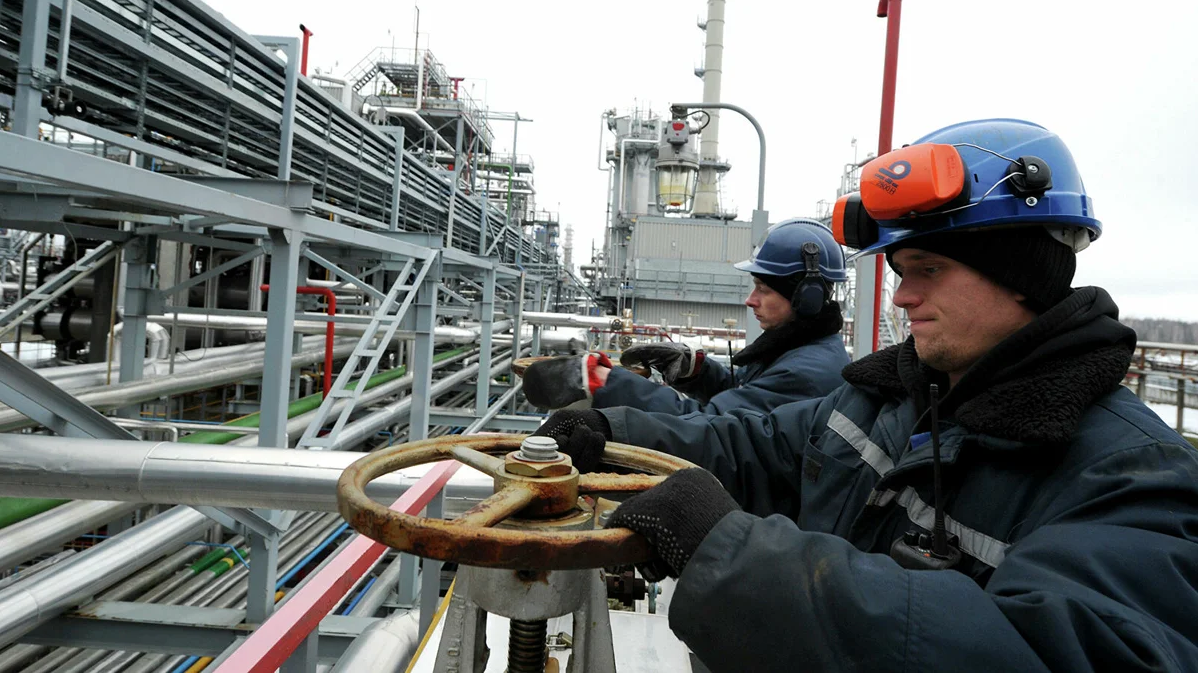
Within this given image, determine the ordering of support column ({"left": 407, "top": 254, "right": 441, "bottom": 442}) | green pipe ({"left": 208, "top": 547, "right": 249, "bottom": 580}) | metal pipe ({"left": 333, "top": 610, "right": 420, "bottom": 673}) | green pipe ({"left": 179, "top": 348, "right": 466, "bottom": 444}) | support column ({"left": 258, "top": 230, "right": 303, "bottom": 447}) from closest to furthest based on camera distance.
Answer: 1. metal pipe ({"left": 333, "top": 610, "right": 420, "bottom": 673})
2. support column ({"left": 258, "top": 230, "right": 303, "bottom": 447})
3. green pipe ({"left": 179, "top": 348, "right": 466, "bottom": 444})
4. green pipe ({"left": 208, "top": 547, "right": 249, "bottom": 580})
5. support column ({"left": 407, "top": 254, "right": 441, "bottom": 442})

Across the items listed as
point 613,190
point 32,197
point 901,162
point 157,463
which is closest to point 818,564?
point 901,162

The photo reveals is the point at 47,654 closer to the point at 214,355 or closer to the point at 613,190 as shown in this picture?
the point at 214,355

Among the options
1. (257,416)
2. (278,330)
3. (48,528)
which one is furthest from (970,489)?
(257,416)

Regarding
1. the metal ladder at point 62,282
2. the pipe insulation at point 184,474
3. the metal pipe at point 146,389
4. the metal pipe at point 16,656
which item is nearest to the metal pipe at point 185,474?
the pipe insulation at point 184,474

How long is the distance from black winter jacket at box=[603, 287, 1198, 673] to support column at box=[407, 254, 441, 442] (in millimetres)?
4868

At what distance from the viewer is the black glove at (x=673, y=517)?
2.88 feet

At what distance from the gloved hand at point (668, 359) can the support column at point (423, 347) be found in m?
2.82

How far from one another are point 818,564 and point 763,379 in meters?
1.76

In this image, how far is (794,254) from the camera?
2891mm

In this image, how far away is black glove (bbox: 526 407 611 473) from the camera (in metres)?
1.43

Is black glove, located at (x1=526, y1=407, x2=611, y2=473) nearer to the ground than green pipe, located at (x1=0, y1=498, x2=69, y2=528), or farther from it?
farther from it

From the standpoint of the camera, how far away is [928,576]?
32.4 inches

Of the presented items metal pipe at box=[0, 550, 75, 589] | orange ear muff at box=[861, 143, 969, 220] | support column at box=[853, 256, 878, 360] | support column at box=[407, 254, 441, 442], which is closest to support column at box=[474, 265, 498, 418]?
support column at box=[407, 254, 441, 442]

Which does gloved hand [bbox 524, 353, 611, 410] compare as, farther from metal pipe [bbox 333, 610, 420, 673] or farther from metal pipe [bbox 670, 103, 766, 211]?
metal pipe [bbox 670, 103, 766, 211]
